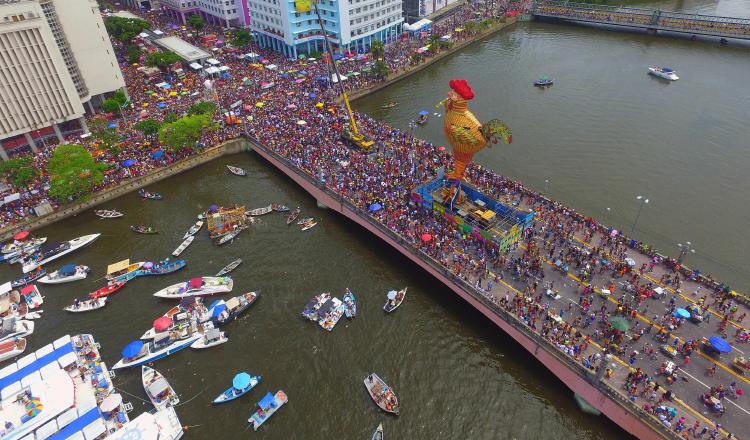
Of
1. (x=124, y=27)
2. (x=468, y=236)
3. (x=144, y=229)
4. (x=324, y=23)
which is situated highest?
(x=324, y=23)

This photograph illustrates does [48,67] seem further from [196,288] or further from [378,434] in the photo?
[378,434]

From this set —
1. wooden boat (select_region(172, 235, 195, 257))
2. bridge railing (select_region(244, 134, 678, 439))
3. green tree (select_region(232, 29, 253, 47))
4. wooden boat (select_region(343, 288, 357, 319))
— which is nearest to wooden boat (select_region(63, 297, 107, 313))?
wooden boat (select_region(172, 235, 195, 257))

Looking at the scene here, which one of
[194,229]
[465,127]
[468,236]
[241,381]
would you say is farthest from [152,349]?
[465,127]

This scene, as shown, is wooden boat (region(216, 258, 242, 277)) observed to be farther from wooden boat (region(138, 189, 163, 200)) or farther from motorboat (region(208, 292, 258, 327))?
wooden boat (region(138, 189, 163, 200))

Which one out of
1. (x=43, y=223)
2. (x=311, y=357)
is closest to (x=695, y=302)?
(x=311, y=357)

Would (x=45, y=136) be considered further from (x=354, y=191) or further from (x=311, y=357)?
(x=311, y=357)

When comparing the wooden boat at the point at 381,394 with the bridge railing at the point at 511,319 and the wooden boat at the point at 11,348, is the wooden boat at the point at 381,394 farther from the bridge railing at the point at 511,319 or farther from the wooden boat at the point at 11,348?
the wooden boat at the point at 11,348

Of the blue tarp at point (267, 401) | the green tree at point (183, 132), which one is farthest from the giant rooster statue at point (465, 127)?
the green tree at point (183, 132)

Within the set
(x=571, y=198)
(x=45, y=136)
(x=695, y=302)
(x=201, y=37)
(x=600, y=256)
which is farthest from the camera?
(x=201, y=37)
